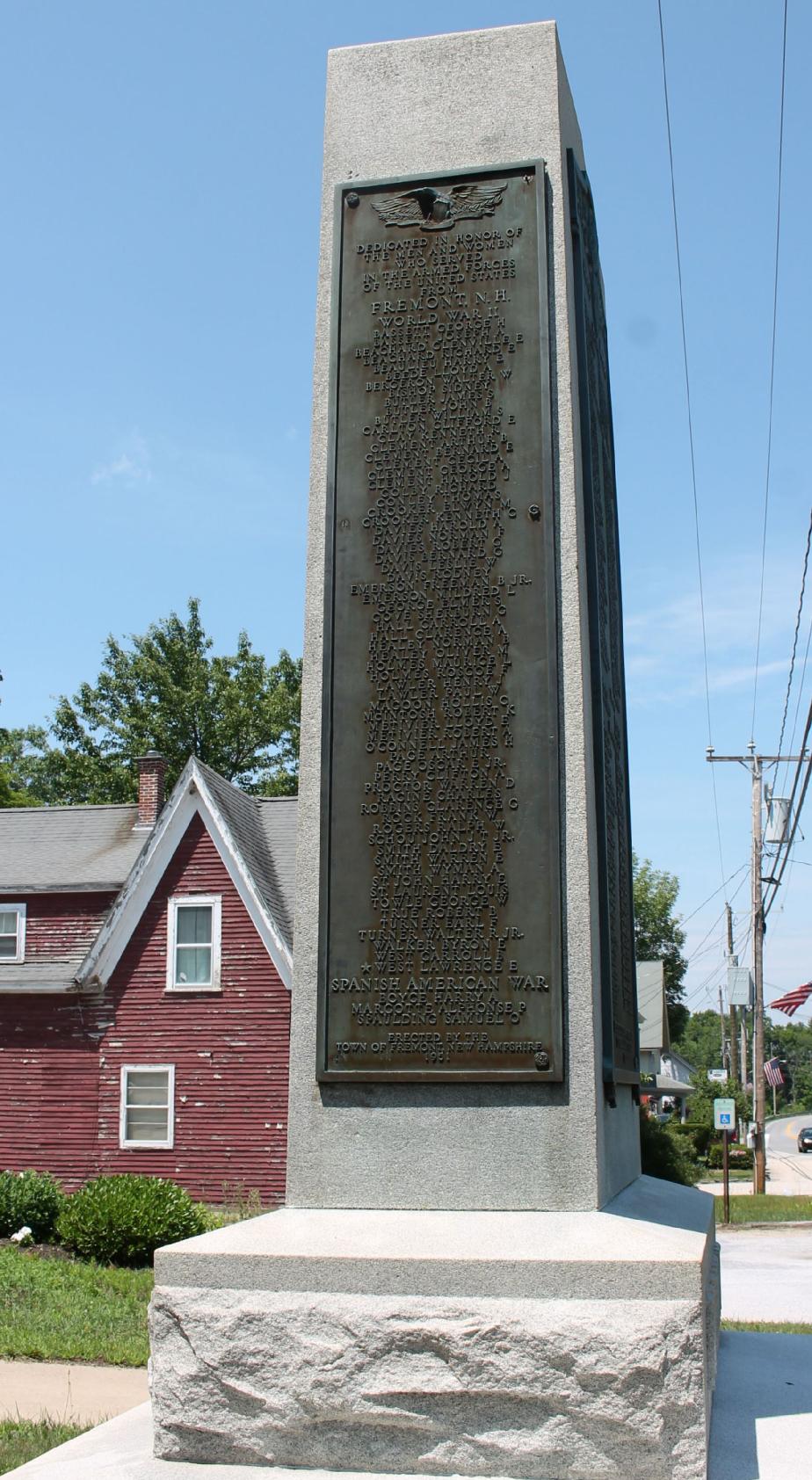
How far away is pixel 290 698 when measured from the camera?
4803 centimetres

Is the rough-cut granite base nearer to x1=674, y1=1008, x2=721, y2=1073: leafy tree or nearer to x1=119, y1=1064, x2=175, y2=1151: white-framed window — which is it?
x1=119, y1=1064, x2=175, y2=1151: white-framed window

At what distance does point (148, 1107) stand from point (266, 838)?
17.9 ft

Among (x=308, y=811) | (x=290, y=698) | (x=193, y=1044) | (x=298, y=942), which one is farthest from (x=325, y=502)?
(x=290, y=698)

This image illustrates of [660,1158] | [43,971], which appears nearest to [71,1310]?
[660,1158]

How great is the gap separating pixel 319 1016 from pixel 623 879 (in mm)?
2078

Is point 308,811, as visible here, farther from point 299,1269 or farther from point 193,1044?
point 193,1044

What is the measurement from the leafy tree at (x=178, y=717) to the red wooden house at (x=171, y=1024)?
21765 mm

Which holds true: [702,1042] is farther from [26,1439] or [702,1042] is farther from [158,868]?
[26,1439]

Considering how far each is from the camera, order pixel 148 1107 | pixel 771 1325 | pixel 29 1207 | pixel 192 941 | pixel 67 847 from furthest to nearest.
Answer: pixel 67 847 → pixel 192 941 → pixel 148 1107 → pixel 29 1207 → pixel 771 1325

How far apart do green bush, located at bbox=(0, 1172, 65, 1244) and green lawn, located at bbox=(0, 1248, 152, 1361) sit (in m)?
1.28

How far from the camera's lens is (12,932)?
25609 millimetres

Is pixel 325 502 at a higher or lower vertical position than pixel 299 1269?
higher

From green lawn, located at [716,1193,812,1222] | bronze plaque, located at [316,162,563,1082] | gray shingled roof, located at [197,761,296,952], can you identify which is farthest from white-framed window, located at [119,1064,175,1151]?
bronze plaque, located at [316,162,563,1082]

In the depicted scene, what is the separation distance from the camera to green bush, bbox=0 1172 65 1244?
16.4 meters
